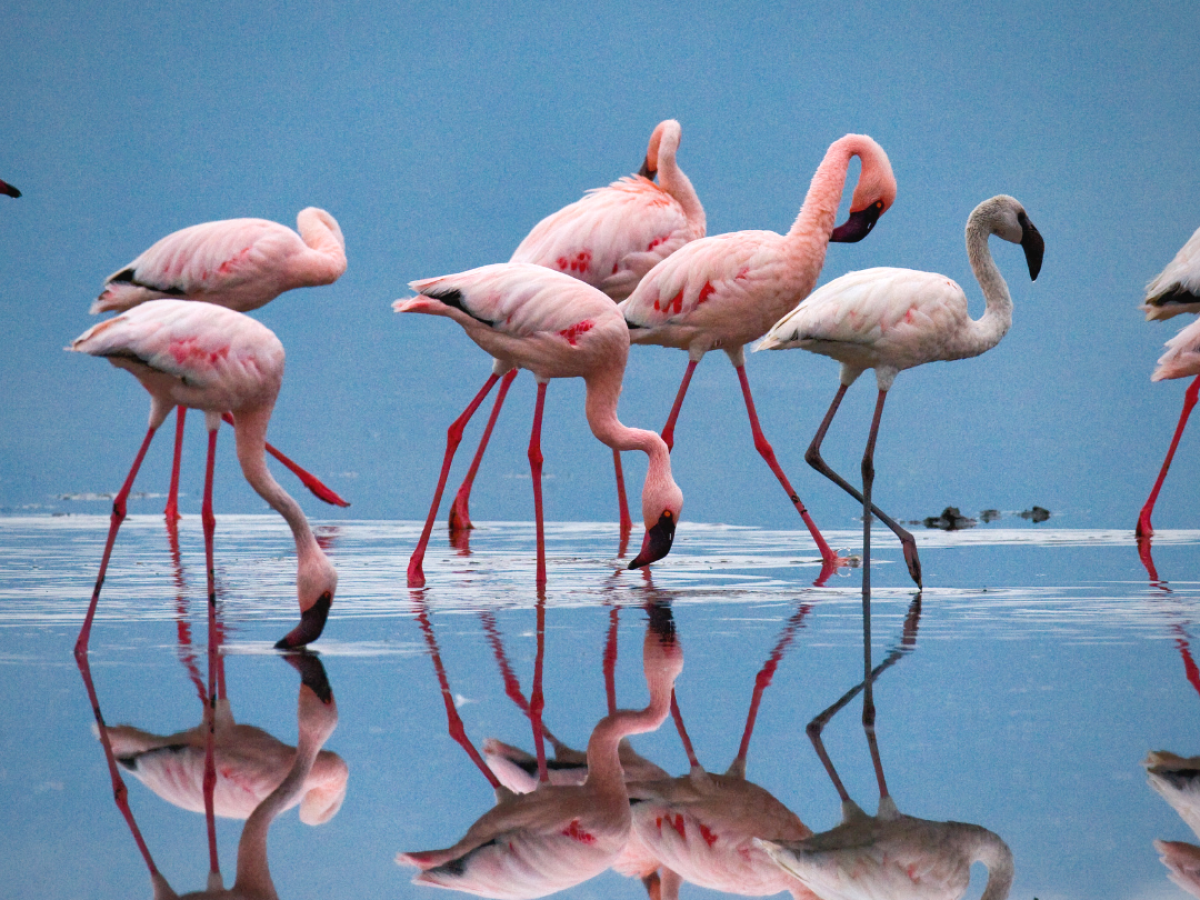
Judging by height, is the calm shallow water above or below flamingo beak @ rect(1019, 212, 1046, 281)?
below

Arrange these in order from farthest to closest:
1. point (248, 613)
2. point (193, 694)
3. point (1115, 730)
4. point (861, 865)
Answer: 1. point (248, 613)
2. point (193, 694)
3. point (1115, 730)
4. point (861, 865)

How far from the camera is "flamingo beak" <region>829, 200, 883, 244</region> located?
870cm

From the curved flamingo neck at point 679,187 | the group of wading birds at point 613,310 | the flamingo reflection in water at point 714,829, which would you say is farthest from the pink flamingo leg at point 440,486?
the flamingo reflection in water at point 714,829

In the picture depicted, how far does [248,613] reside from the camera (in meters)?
5.72

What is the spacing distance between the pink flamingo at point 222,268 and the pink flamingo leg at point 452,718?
5099 mm

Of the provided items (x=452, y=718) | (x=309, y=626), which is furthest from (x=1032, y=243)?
(x=452, y=718)

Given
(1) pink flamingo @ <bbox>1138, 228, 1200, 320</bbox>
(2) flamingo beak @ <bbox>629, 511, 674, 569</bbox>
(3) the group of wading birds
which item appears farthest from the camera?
(1) pink flamingo @ <bbox>1138, 228, 1200, 320</bbox>

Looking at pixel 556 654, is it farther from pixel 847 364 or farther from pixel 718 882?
pixel 847 364

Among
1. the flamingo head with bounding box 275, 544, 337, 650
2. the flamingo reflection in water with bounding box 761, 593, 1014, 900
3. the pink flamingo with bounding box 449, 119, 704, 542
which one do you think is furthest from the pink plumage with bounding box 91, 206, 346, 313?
the flamingo reflection in water with bounding box 761, 593, 1014, 900

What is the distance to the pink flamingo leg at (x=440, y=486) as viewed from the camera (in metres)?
6.77

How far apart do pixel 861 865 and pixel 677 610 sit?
293 centimetres

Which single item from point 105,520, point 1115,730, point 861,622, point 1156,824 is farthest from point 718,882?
point 105,520

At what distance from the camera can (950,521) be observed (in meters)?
10.1

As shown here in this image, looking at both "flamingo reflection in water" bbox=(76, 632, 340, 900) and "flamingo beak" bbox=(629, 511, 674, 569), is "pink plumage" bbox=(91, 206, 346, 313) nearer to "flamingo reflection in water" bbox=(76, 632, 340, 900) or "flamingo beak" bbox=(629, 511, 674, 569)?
"flamingo beak" bbox=(629, 511, 674, 569)
